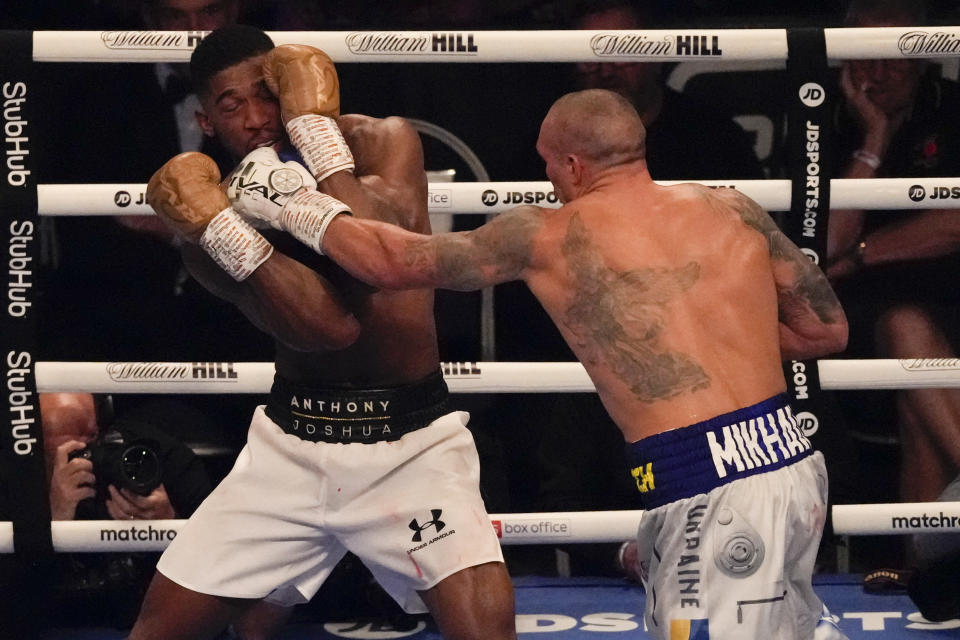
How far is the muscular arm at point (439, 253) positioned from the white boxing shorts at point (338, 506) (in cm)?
39

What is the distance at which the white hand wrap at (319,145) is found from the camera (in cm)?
296

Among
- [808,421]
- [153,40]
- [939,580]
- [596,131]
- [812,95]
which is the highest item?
[153,40]

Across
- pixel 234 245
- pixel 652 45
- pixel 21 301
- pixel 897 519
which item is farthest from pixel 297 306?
pixel 897 519

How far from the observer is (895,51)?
3.62 metres

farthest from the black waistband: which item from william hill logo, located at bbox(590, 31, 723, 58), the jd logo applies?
william hill logo, located at bbox(590, 31, 723, 58)

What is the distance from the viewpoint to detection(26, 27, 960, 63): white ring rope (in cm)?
353

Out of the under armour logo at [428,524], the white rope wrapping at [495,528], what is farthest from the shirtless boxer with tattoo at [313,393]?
the white rope wrapping at [495,528]

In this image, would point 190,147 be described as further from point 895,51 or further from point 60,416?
point 895,51

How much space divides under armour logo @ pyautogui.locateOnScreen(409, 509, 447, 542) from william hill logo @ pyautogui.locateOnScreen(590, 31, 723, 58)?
1353 mm

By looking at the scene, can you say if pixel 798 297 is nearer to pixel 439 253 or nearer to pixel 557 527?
pixel 439 253

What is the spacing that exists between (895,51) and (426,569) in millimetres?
1894

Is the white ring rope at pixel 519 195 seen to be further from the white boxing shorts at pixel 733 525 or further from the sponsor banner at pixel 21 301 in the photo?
the white boxing shorts at pixel 733 525

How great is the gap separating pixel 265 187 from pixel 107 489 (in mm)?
1235

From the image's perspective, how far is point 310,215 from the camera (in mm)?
2830
